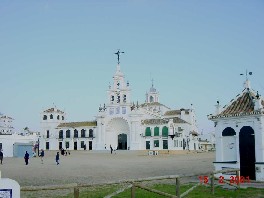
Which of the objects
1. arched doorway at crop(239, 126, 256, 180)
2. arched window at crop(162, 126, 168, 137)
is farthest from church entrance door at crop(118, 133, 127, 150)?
arched doorway at crop(239, 126, 256, 180)

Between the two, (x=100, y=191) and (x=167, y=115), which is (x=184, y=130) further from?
(x=100, y=191)

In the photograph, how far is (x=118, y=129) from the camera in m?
79.9

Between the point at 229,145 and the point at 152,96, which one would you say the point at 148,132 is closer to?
the point at 152,96

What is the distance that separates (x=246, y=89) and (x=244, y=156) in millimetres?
4143

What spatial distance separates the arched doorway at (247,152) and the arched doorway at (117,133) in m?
60.7

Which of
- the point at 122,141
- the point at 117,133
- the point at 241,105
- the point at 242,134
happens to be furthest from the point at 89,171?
the point at 117,133

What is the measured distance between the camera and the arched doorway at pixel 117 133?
3093 inches

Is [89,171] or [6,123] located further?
[6,123]

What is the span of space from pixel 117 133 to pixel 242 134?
2474 inches

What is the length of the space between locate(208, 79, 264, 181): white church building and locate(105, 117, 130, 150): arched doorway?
59.6 metres

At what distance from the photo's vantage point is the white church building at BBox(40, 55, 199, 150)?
7475 cm

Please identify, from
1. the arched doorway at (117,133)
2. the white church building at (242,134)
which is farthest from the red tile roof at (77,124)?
the white church building at (242,134)

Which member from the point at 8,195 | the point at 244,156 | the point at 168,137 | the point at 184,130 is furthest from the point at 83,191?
the point at 184,130

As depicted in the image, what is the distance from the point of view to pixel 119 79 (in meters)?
78.6
